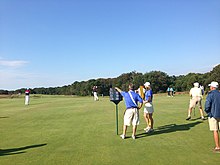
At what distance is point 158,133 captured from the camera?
36.0 feet

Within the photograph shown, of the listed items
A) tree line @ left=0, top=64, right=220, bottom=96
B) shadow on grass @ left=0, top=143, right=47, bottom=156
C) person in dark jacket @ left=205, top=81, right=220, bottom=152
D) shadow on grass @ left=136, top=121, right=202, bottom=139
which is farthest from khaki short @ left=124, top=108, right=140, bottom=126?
tree line @ left=0, top=64, right=220, bottom=96

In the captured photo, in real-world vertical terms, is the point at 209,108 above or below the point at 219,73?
below

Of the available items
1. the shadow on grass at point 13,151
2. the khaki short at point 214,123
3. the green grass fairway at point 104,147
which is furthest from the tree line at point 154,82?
the shadow on grass at point 13,151

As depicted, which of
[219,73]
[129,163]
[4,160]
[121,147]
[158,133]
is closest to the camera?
[129,163]

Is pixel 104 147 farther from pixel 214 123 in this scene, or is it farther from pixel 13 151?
pixel 214 123

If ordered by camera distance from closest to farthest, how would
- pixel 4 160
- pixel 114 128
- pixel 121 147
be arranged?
pixel 4 160
pixel 121 147
pixel 114 128

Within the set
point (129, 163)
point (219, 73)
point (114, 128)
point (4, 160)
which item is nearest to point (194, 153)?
point (129, 163)

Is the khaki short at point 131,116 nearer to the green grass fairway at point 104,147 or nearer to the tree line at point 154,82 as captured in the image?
the green grass fairway at point 104,147

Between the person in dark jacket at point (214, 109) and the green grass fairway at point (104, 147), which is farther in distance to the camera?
the person in dark jacket at point (214, 109)

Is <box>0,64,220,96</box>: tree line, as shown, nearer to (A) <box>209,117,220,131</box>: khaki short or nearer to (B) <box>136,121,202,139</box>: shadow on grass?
(B) <box>136,121,202,139</box>: shadow on grass

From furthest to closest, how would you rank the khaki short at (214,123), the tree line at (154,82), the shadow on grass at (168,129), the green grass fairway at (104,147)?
the tree line at (154,82) < the shadow on grass at (168,129) < the khaki short at (214,123) < the green grass fairway at (104,147)

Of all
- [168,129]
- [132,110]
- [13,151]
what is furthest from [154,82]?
[13,151]

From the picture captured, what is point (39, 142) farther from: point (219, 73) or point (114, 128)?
point (219, 73)

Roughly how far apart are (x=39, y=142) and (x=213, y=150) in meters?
6.41
